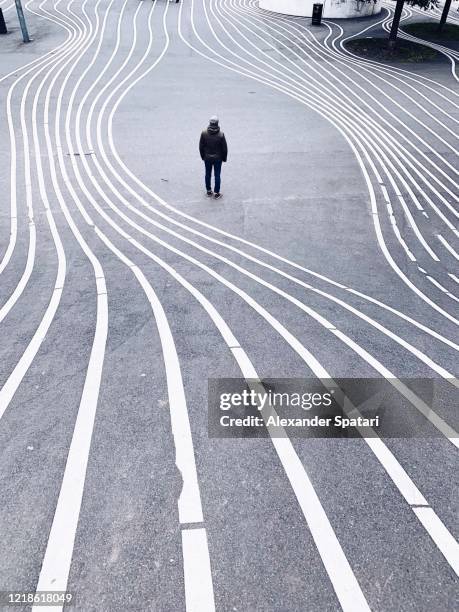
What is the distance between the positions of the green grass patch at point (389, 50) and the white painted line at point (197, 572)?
1056 inches

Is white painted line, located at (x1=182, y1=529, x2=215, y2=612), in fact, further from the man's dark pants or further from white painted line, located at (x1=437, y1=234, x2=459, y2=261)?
the man's dark pants

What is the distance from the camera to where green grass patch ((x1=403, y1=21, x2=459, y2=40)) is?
2706 cm

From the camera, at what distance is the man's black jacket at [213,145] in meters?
9.38

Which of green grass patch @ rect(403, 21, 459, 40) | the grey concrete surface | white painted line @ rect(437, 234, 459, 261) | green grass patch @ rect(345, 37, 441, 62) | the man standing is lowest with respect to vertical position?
white painted line @ rect(437, 234, 459, 261)

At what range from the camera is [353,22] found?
30.0m

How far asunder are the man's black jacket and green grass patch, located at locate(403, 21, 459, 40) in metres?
25.6

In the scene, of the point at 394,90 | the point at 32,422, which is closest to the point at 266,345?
the point at 32,422

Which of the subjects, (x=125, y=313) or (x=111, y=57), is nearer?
(x=125, y=313)

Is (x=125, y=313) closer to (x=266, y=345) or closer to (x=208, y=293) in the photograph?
(x=208, y=293)

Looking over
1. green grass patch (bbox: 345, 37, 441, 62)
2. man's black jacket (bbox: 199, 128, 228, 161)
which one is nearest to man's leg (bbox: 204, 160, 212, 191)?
man's black jacket (bbox: 199, 128, 228, 161)

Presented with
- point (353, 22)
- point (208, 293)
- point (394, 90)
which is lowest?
point (208, 293)

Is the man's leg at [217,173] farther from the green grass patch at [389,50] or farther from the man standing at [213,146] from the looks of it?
the green grass patch at [389,50]

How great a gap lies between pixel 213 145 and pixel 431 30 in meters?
A: 27.9

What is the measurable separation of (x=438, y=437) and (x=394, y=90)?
65.1 ft
